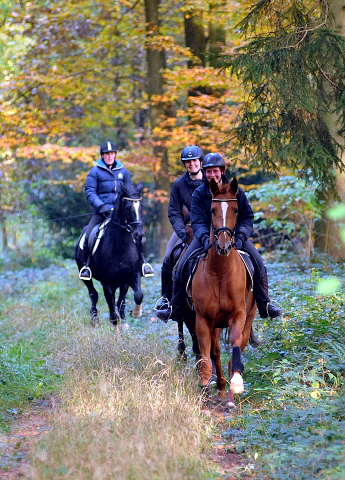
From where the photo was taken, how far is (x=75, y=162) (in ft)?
92.4

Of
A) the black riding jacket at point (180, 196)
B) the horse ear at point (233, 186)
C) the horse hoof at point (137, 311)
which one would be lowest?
the horse hoof at point (137, 311)

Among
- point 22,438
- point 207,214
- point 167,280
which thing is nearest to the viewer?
point 22,438

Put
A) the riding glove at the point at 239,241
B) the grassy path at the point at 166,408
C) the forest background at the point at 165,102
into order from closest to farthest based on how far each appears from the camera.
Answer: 1. the grassy path at the point at 166,408
2. the riding glove at the point at 239,241
3. the forest background at the point at 165,102

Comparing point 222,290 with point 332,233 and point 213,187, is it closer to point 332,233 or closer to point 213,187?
point 213,187

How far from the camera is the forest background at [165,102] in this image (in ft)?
32.1

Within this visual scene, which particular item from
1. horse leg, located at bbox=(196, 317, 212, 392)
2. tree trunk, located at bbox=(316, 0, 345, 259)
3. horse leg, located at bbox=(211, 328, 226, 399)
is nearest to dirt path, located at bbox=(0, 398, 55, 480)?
horse leg, located at bbox=(196, 317, 212, 392)

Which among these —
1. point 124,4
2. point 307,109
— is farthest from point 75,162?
point 307,109

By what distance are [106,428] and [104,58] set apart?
1973 cm

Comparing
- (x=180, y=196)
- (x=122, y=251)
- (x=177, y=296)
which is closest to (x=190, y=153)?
(x=180, y=196)

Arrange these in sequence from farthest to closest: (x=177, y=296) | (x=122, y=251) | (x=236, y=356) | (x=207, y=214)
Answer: (x=122, y=251)
(x=177, y=296)
(x=207, y=214)
(x=236, y=356)

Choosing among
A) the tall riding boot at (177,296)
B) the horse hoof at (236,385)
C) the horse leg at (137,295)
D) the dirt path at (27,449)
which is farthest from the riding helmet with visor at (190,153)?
the horse leg at (137,295)

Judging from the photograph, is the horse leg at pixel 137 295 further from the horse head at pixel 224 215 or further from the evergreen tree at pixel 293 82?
the horse head at pixel 224 215

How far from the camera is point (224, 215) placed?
7.23 meters

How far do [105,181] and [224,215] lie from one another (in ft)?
20.5
